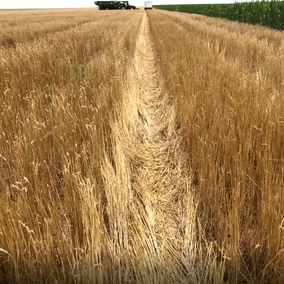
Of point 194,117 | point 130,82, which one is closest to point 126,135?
point 194,117

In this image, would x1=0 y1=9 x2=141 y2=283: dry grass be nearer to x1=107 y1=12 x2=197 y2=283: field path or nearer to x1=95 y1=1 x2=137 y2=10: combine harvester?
x1=107 y1=12 x2=197 y2=283: field path

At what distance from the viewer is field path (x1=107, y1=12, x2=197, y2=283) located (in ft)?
4.52

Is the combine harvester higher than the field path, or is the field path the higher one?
the combine harvester

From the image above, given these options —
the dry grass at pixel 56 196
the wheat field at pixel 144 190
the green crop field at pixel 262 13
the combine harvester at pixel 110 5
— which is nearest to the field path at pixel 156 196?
the wheat field at pixel 144 190

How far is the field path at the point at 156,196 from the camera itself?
138 centimetres

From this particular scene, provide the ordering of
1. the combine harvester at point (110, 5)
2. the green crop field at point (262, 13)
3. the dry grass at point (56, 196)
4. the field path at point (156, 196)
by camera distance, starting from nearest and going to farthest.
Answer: the dry grass at point (56, 196), the field path at point (156, 196), the green crop field at point (262, 13), the combine harvester at point (110, 5)

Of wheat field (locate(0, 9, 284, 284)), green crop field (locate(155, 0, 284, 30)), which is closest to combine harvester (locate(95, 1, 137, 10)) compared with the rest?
green crop field (locate(155, 0, 284, 30))

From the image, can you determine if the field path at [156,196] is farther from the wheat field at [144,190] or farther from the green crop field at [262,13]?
the green crop field at [262,13]

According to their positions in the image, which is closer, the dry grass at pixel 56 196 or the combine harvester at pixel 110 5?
the dry grass at pixel 56 196

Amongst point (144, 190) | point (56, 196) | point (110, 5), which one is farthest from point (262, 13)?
point (110, 5)

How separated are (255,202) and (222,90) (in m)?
1.64

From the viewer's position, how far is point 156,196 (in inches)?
78.9

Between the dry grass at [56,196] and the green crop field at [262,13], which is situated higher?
the green crop field at [262,13]

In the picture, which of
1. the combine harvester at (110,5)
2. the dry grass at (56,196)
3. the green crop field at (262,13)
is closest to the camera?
the dry grass at (56,196)
